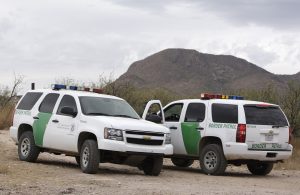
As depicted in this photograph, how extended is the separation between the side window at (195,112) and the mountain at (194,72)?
6725 centimetres

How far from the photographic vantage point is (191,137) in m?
15.6

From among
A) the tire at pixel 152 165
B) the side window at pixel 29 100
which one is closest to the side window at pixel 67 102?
the side window at pixel 29 100

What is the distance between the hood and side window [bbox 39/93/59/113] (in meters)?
1.99

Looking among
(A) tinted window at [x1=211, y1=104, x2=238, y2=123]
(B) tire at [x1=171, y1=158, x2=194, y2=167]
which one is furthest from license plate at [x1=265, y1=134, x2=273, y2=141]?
(B) tire at [x1=171, y1=158, x2=194, y2=167]

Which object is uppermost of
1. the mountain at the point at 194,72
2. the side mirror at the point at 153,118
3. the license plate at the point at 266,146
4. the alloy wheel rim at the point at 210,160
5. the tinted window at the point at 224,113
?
the mountain at the point at 194,72

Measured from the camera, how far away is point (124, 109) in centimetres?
1464

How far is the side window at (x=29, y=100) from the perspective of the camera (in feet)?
51.1

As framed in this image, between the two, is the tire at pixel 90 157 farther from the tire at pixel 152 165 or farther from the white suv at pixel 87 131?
the tire at pixel 152 165

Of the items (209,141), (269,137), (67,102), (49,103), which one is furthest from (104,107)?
(269,137)

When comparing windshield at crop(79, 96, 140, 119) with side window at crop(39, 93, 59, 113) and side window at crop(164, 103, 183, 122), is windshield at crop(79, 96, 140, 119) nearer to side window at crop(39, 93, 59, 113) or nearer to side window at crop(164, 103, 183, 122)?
side window at crop(39, 93, 59, 113)

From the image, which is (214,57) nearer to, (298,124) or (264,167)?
(298,124)

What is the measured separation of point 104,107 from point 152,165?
1725mm

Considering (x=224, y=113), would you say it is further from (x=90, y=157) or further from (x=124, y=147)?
(x=90, y=157)

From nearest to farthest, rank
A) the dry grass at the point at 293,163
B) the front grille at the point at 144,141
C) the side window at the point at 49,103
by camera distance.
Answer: the front grille at the point at 144,141 → the side window at the point at 49,103 → the dry grass at the point at 293,163
